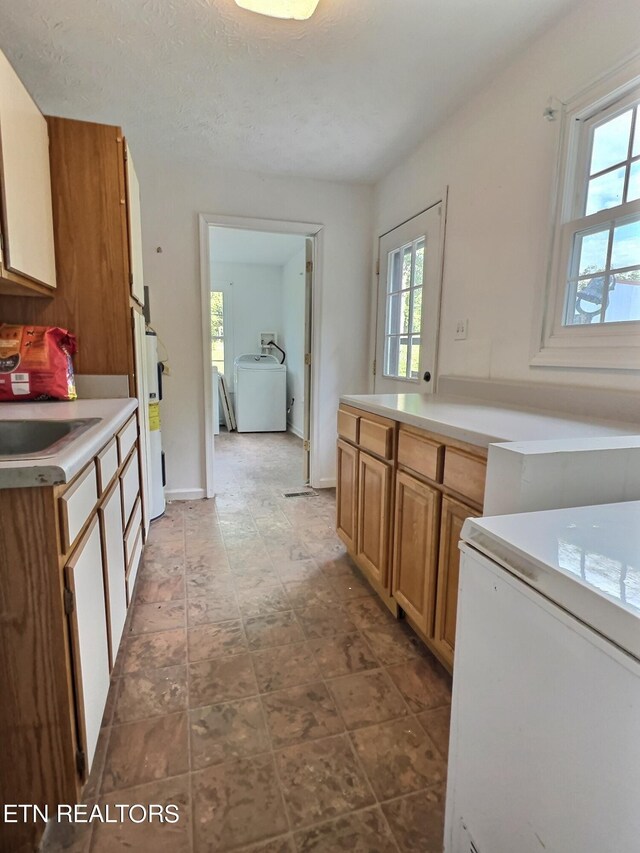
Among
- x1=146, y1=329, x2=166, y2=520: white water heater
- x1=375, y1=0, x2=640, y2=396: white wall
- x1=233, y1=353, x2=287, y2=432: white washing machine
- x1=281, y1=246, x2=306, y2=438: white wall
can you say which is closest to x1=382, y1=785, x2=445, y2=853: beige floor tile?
x1=375, y1=0, x2=640, y2=396: white wall

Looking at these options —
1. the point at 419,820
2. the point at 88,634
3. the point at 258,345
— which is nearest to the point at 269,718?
the point at 419,820

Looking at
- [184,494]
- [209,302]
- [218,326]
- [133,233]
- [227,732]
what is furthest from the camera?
[218,326]

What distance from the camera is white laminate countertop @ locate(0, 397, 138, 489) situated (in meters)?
0.81

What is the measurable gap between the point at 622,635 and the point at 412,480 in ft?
3.58

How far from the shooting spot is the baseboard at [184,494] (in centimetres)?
320

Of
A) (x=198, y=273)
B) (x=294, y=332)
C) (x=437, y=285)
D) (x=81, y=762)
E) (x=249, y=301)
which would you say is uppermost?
(x=249, y=301)

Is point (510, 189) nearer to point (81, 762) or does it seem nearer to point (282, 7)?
point (282, 7)

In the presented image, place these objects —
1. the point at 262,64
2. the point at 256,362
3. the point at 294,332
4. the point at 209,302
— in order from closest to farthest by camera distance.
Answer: the point at 262,64
the point at 209,302
the point at 294,332
the point at 256,362

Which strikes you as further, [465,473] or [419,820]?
[465,473]

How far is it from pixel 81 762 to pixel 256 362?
16.7 ft

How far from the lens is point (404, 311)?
2924 millimetres

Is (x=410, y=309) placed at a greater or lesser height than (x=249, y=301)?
lesser

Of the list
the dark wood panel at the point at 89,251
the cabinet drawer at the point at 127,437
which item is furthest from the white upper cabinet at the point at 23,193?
the cabinet drawer at the point at 127,437

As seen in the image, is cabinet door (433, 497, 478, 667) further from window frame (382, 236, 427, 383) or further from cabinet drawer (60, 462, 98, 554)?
window frame (382, 236, 427, 383)
